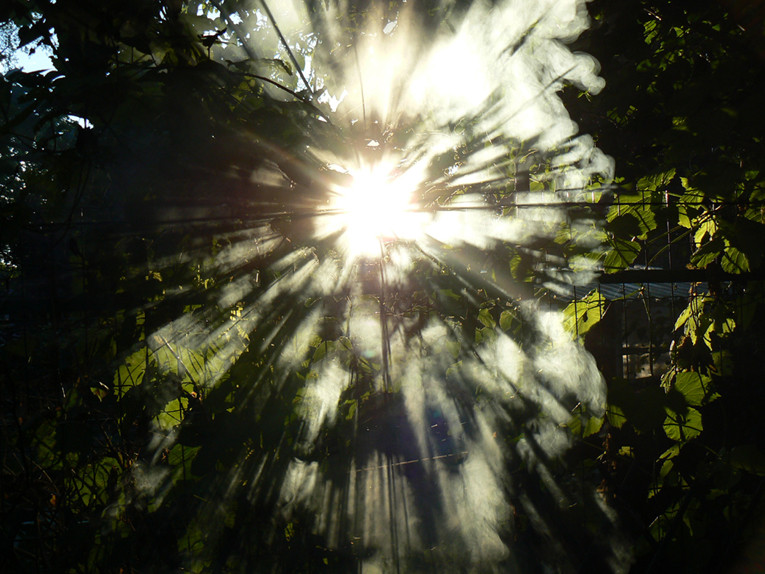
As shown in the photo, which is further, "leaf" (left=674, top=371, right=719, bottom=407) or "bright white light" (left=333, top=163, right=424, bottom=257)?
"leaf" (left=674, top=371, right=719, bottom=407)

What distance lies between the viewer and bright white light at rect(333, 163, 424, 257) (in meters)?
1.32

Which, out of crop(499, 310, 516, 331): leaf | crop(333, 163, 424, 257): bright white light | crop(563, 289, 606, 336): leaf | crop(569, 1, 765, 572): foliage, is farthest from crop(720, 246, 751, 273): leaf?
crop(333, 163, 424, 257): bright white light

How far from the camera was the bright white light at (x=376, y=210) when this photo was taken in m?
1.32

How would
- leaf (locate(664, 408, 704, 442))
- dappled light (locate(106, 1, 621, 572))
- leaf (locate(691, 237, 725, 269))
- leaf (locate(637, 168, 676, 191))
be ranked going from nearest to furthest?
dappled light (locate(106, 1, 621, 572)) < leaf (locate(664, 408, 704, 442)) < leaf (locate(691, 237, 725, 269)) < leaf (locate(637, 168, 676, 191))

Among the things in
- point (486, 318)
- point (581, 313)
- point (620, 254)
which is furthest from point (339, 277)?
point (620, 254)

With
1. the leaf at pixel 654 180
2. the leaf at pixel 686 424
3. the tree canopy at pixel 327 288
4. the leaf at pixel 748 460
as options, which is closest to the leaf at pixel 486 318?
the tree canopy at pixel 327 288

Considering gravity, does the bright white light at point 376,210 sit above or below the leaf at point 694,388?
above

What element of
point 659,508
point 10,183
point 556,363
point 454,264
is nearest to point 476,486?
point 556,363

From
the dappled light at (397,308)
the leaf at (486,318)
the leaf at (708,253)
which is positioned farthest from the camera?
the leaf at (708,253)

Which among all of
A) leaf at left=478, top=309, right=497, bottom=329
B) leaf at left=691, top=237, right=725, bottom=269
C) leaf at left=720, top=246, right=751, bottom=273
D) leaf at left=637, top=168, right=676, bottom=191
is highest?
leaf at left=637, top=168, right=676, bottom=191

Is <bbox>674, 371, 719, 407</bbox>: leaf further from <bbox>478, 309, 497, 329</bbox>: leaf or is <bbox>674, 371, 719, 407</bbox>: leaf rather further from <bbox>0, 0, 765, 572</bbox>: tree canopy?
<bbox>478, 309, 497, 329</bbox>: leaf

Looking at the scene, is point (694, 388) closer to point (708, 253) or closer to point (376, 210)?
point (708, 253)

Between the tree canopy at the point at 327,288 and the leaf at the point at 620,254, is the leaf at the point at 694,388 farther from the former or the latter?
the leaf at the point at 620,254

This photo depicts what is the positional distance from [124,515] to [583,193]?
2139mm
